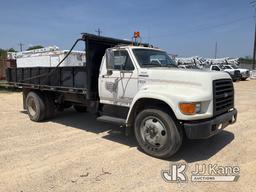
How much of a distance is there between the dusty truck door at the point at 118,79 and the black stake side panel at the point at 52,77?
569mm

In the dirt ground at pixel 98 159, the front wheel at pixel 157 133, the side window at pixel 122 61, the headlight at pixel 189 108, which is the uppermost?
the side window at pixel 122 61

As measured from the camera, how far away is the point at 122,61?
5605 mm

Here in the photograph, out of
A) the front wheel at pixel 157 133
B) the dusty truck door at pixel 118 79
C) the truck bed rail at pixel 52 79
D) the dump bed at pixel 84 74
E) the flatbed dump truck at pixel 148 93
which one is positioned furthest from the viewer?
the truck bed rail at pixel 52 79

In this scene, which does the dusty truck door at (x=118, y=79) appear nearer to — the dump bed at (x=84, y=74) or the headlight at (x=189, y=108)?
the dump bed at (x=84, y=74)

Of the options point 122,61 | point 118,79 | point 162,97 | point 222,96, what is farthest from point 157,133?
point 122,61

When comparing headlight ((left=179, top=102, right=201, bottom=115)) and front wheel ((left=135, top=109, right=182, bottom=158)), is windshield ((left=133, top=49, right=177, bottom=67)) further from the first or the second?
headlight ((left=179, top=102, right=201, bottom=115))

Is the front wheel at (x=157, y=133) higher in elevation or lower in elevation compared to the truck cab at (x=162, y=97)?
lower

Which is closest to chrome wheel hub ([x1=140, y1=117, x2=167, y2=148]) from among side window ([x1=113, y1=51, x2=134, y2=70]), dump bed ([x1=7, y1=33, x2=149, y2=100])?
side window ([x1=113, y1=51, x2=134, y2=70])

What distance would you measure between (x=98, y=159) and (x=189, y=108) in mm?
1945

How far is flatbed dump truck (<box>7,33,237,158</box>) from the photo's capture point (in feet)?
14.6

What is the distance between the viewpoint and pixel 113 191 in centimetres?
364

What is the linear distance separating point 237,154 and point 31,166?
3.87 m

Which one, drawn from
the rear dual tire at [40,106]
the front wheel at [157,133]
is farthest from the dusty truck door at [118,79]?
the rear dual tire at [40,106]

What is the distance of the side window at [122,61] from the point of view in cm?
550
